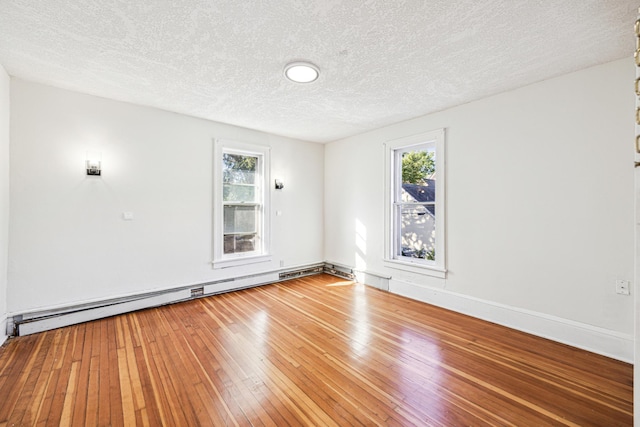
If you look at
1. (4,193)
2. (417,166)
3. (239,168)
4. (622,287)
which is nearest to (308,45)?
(417,166)

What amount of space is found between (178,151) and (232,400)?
10.9ft

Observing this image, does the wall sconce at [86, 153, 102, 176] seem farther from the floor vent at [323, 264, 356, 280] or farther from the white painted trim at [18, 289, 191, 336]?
the floor vent at [323, 264, 356, 280]

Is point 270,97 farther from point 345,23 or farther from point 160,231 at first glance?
point 160,231

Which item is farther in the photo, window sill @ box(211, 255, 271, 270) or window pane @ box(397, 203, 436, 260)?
window sill @ box(211, 255, 271, 270)

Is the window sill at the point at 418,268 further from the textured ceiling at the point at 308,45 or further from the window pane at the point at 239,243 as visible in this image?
the window pane at the point at 239,243

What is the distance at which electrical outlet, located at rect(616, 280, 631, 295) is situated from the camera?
241 cm

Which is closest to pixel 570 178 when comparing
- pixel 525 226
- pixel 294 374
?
pixel 525 226

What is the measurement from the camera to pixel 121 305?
3445 millimetres

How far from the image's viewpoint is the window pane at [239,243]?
455 centimetres

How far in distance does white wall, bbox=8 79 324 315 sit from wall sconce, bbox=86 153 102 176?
0.06 metres

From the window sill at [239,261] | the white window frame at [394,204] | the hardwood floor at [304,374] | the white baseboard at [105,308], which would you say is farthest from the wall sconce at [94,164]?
the white window frame at [394,204]

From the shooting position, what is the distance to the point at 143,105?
142 inches

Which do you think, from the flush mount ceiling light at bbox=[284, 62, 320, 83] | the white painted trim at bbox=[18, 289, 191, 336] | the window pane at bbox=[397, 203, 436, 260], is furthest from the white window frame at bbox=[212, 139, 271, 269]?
A: the window pane at bbox=[397, 203, 436, 260]

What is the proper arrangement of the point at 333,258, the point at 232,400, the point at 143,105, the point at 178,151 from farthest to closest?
the point at 333,258
the point at 178,151
the point at 143,105
the point at 232,400
